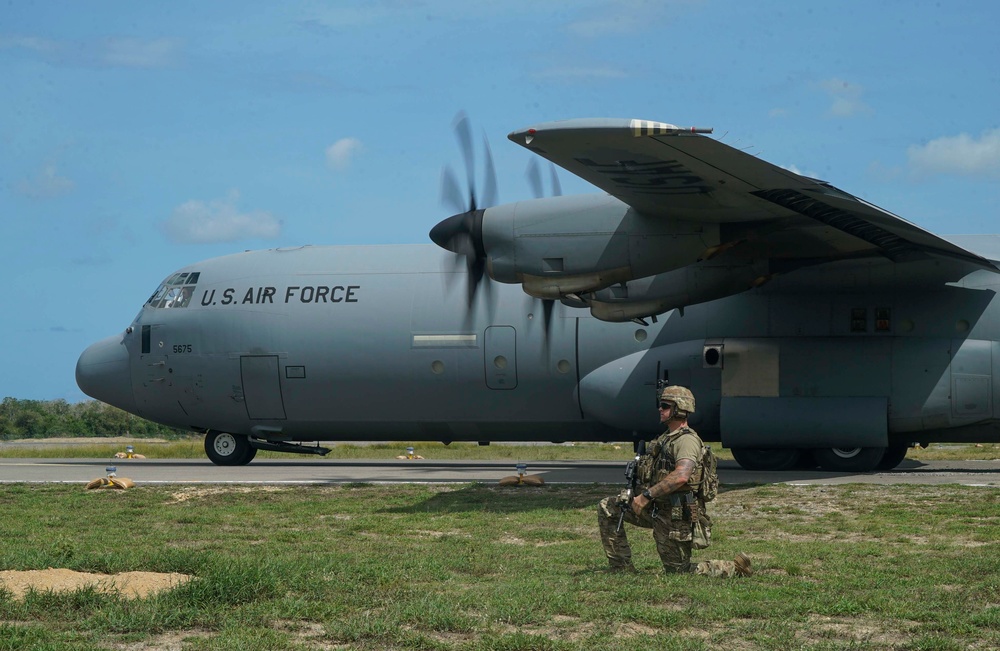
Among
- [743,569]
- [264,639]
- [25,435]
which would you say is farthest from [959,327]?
[25,435]

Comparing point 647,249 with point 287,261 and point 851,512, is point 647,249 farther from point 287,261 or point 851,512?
point 287,261

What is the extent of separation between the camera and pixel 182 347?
23969 millimetres

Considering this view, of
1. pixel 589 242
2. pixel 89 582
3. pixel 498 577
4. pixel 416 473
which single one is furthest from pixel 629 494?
pixel 416 473

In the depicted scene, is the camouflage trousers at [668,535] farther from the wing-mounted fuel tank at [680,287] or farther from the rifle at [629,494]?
the wing-mounted fuel tank at [680,287]

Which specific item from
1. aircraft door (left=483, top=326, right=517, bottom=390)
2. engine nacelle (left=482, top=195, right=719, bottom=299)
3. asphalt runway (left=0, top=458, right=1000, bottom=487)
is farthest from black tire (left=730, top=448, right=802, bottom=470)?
engine nacelle (left=482, top=195, right=719, bottom=299)

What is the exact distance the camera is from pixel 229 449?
24.8 m

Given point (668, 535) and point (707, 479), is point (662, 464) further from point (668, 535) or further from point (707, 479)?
point (668, 535)

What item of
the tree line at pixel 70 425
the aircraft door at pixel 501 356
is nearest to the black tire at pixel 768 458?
the aircraft door at pixel 501 356

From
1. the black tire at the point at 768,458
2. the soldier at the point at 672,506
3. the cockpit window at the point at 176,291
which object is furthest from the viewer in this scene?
the cockpit window at the point at 176,291

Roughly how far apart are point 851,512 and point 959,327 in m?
6.37

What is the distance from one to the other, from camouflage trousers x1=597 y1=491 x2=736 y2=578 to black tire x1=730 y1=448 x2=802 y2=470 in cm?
1142

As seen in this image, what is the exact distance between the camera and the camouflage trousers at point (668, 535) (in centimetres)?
893

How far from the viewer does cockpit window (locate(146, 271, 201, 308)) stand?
80.0 feet

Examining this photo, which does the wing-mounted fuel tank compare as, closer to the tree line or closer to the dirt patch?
the dirt patch
